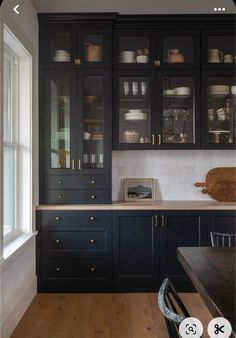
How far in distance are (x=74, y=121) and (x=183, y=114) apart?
44.1 inches

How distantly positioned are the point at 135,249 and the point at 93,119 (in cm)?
135

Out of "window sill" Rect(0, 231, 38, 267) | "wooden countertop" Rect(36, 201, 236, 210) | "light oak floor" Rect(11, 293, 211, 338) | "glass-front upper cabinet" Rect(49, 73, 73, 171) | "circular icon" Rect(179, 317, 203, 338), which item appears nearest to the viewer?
"circular icon" Rect(179, 317, 203, 338)

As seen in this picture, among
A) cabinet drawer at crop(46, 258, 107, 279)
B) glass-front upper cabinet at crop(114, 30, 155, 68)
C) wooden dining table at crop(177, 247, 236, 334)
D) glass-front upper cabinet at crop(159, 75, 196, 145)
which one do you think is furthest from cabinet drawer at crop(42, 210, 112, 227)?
glass-front upper cabinet at crop(114, 30, 155, 68)

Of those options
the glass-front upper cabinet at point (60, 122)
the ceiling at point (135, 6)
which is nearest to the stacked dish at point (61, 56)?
the glass-front upper cabinet at point (60, 122)

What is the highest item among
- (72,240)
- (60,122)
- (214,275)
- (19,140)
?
(60,122)

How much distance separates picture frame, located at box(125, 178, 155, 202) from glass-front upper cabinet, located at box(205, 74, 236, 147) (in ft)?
2.53

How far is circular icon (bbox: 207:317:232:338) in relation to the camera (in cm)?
102

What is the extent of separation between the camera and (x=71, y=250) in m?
3.30

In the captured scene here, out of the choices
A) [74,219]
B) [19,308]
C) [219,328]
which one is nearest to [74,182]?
[74,219]

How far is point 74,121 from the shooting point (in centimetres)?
336

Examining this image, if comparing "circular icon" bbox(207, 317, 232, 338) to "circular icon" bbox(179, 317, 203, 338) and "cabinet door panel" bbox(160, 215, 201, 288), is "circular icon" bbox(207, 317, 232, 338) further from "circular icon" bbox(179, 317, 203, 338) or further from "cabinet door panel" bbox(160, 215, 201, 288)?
"cabinet door panel" bbox(160, 215, 201, 288)

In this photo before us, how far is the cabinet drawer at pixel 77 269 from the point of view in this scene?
3.29m

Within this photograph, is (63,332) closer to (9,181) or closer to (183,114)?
(9,181)

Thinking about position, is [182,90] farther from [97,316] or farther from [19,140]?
[97,316]
